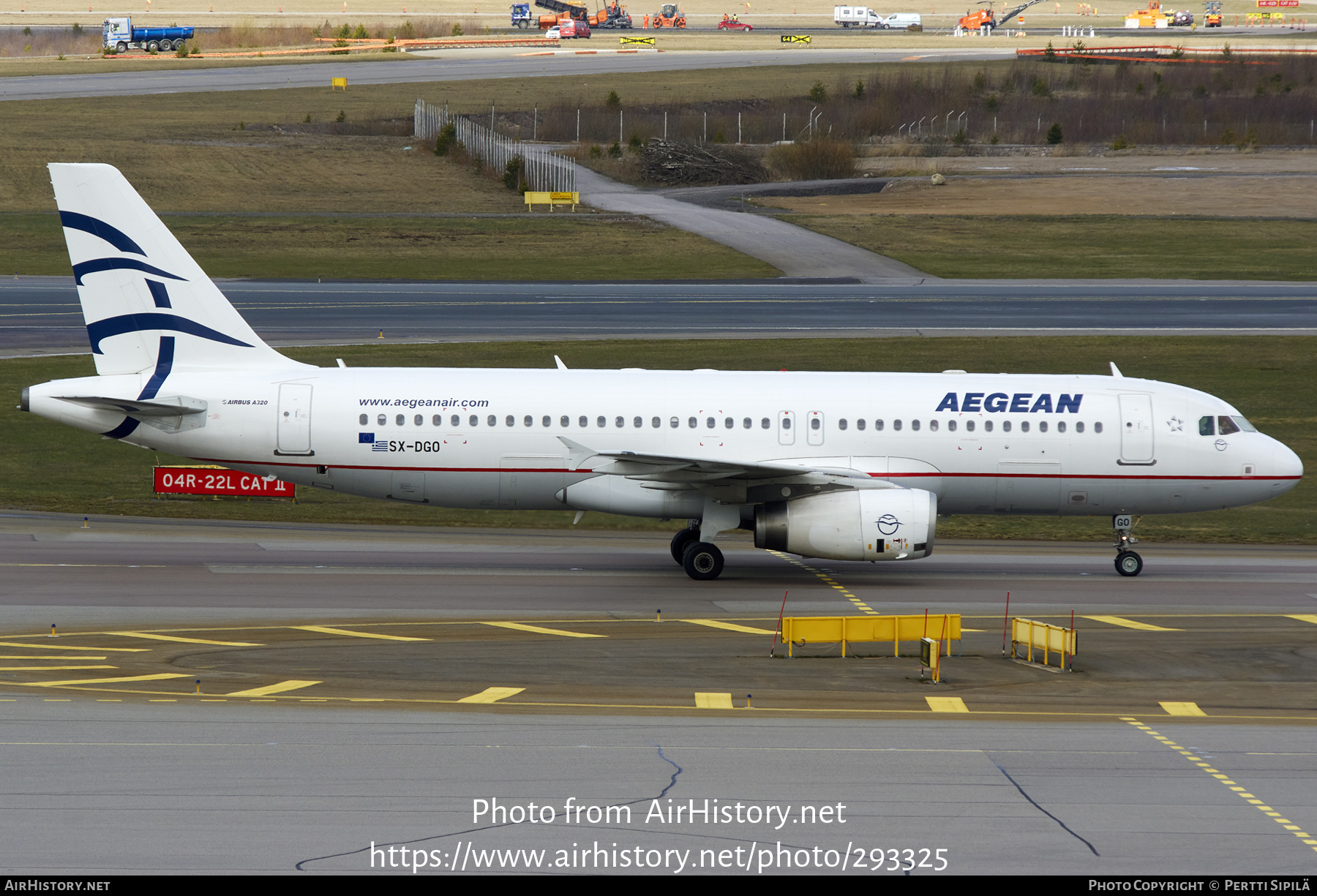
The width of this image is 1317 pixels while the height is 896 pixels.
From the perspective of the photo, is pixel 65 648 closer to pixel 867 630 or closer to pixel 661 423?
pixel 661 423

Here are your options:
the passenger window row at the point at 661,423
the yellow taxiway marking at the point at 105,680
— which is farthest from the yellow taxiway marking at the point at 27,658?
the passenger window row at the point at 661,423

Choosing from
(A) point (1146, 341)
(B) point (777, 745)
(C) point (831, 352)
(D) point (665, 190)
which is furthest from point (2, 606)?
(D) point (665, 190)

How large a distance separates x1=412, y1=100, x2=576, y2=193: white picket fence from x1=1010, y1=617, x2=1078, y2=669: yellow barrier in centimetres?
8032

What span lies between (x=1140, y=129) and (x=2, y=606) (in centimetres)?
12054

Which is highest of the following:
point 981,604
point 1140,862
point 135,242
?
point 135,242

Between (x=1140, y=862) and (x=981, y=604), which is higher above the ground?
(x=1140, y=862)

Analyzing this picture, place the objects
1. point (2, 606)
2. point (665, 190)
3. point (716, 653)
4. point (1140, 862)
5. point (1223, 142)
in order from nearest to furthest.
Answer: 1. point (1140, 862)
2. point (716, 653)
3. point (2, 606)
4. point (665, 190)
5. point (1223, 142)

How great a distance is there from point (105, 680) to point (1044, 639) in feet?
49.8

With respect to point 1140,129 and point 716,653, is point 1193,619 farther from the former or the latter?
point 1140,129

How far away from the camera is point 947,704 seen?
21.1 meters

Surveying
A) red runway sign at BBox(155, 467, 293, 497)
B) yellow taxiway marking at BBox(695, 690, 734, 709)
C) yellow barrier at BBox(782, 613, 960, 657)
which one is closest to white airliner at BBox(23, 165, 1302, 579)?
yellow barrier at BBox(782, 613, 960, 657)

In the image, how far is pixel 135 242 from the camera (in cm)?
3052

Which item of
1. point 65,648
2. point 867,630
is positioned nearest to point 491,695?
point 867,630

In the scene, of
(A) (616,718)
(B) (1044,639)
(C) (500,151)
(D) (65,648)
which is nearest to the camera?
(A) (616,718)
